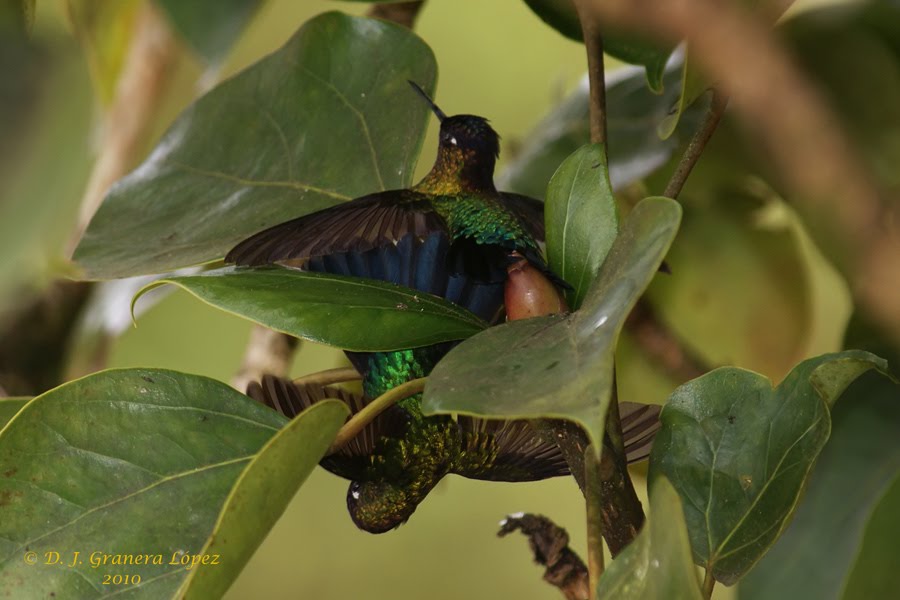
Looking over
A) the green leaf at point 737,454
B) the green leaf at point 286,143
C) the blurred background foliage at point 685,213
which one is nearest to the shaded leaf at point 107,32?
the blurred background foliage at point 685,213

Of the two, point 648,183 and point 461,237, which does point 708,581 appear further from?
point 648,183

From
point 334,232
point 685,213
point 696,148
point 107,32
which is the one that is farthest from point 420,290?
point 107,32

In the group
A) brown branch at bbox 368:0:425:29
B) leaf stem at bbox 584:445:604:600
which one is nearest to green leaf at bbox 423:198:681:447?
leaf stem at bbox 584:445:604:600

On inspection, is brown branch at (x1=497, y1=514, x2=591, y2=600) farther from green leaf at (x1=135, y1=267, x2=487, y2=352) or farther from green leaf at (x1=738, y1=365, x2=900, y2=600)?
green leaf at (x1=738, y1=365, x2=900, y2=600)

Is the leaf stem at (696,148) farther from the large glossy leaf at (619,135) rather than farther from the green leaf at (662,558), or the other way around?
the large glossy leaf at (619,135)

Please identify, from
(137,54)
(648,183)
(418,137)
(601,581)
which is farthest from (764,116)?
(137,54)
